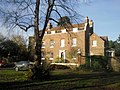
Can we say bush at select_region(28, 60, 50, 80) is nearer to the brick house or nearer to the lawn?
the lawn

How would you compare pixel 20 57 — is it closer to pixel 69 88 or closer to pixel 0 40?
pixel 0 40

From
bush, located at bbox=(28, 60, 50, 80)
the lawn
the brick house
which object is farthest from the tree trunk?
the brick house

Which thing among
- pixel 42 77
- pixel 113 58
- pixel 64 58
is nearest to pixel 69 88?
pixel 42 77

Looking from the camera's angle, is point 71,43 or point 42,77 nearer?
point 42,77

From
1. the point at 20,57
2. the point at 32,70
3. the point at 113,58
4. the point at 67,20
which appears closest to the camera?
the point at 32,70

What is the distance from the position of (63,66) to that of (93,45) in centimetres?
1977

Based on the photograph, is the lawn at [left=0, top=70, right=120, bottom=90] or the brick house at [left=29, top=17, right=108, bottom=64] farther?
the brick house at [left=29, top=17, right=108, bottom=64]

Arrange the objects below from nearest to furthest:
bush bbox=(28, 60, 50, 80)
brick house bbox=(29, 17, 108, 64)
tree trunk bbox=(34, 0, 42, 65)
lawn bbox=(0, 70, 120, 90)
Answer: lawn bbox=(0, 70, 120, 90) < bush bbox=(28, 60, 50, 80) < tree trunk bbox=(34, 0, 42, 65) < brick house bbox=(29, 17, 108, 64)

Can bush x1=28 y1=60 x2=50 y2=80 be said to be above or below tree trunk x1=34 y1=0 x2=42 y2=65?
below

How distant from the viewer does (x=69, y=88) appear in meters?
16.5

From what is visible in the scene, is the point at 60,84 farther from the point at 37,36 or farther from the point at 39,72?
the point at 37,36

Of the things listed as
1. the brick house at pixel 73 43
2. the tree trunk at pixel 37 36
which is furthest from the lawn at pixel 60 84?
the brick house at pixel 73 43

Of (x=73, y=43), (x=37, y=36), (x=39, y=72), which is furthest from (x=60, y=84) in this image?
(x=73, y=43)

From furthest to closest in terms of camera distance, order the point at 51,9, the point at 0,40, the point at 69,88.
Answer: the point at 0,40
the point at 51,9
the point at 69,88
